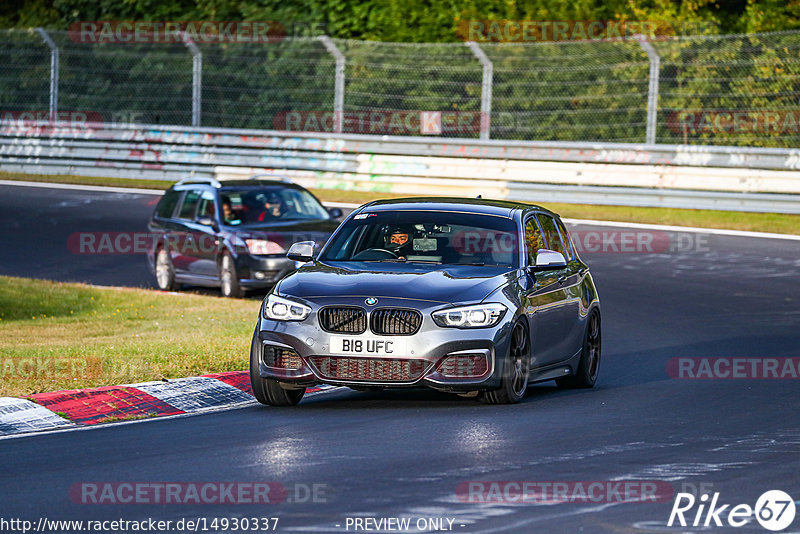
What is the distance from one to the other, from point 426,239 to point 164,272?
9.91 meters

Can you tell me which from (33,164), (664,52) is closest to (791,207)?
(664,52)

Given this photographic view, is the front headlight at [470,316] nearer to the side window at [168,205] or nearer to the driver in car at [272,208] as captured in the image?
the driver in car at [272,208]

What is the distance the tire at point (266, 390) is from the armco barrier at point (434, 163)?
51.8 feet

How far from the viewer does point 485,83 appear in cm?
2811

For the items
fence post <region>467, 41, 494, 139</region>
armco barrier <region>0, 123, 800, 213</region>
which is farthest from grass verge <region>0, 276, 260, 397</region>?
fence post <region>467, 41, 494, 139</region>

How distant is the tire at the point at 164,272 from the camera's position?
806 inches

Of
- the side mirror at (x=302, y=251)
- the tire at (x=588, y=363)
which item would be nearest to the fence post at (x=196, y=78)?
Result: the tire at (x=588, y=363)

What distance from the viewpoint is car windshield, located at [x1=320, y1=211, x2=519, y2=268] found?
11.2m

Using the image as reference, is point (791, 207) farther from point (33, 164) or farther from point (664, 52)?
point (33, 164)

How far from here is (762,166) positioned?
82.6 ft

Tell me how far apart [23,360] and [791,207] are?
1566 cm

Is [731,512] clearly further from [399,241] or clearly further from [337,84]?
[337,84]

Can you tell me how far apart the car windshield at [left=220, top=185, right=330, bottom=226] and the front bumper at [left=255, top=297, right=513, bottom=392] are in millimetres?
9522

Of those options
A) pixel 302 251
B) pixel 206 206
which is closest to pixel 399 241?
pixel 302 251
